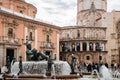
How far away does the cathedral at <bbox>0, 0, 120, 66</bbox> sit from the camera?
116 feet

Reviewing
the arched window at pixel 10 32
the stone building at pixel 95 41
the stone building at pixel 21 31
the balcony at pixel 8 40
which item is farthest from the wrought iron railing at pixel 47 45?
the stone building at pixel 95 41

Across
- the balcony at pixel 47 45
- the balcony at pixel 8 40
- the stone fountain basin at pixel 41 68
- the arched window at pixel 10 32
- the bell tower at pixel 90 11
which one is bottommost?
the stone fountain basin at pixel 41 68

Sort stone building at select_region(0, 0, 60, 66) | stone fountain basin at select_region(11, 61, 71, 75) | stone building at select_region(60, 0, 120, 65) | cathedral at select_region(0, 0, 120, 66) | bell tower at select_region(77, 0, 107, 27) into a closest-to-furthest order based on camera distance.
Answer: stone fountain basin at select_region(11, 61, 71, 75), stone building at select_region(0, 0, 60, 66), cathedral at select_region(0, 0, 120, 66), stone building at select_region(60, 0, 120, 65), bell tower at select_region(77, 0, 107, 27)

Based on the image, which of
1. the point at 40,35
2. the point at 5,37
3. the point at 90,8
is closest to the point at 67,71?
the point at 5,37

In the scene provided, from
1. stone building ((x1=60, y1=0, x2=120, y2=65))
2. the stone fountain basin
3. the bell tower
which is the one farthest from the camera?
the bell tower

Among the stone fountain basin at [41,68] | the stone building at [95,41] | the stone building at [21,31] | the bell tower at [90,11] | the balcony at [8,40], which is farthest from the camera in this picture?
the bell tower at [90,11]

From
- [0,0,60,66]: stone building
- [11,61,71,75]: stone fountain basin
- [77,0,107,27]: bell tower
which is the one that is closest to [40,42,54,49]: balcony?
[0,0,60,66]: stone building

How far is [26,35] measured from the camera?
38.1 meters

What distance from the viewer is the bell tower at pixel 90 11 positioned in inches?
2729

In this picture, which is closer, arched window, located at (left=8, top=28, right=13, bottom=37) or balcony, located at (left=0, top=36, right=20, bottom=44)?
balcony, located at (left=0, top=36, right=20, bottom=44)

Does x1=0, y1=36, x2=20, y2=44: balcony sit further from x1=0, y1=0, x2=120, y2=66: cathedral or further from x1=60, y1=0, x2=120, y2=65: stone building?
x1=60, y1=0, x2=120, y2=65: stone building

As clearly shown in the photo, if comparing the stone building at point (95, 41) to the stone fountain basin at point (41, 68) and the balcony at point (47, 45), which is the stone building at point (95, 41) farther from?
the stone fountain basin at point (41, 68)

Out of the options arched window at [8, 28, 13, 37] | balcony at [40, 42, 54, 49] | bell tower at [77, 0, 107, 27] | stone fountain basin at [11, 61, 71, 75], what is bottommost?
stone fountain basin at [11, 61, 71, 75]

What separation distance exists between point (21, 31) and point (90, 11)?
35304 millimetres
